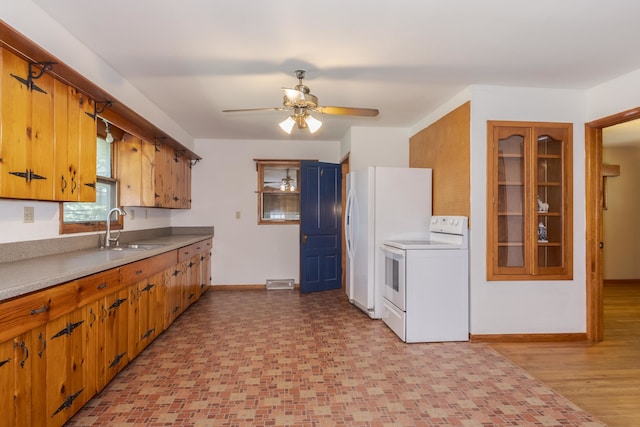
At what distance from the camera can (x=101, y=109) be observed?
9.45ft

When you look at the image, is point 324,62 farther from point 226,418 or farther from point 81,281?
point 226,418

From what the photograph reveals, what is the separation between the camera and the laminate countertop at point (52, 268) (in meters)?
1.64

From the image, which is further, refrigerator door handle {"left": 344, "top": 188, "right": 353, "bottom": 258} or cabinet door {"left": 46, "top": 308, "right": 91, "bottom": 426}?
refrigerator door handle {"left": 344, "top": 188, "right": 353, "bottom": 258}

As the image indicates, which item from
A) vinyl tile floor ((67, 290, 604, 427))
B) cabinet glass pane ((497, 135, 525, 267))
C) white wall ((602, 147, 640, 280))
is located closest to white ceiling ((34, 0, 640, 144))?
cabinet glass pane ((497, 135, 525, 267))

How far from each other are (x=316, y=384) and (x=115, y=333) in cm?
143

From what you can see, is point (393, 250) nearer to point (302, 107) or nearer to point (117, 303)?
point (302, 107)

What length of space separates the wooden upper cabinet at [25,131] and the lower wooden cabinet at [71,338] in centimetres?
59

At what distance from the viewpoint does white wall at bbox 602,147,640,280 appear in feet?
21.1

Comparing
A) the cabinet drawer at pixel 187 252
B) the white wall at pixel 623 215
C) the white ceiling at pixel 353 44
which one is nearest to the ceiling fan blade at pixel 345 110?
the white ceiling at pixel 353 44

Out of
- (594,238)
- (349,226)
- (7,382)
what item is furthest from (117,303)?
(594,238)

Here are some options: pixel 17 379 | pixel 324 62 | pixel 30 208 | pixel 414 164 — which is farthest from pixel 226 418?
pixel 414 164

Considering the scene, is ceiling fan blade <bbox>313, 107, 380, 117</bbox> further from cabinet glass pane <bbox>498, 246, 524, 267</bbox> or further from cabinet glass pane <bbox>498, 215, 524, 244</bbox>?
cabinet glass pane <bbox>498, 246, 524, 267</bbox>

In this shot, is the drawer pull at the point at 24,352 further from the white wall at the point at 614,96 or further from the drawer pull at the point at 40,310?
the white wall at the point at 614,96

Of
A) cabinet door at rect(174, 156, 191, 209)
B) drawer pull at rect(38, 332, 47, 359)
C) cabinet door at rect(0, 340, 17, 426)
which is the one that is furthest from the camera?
cabinet door at rect(174, 156, 191, 209)
